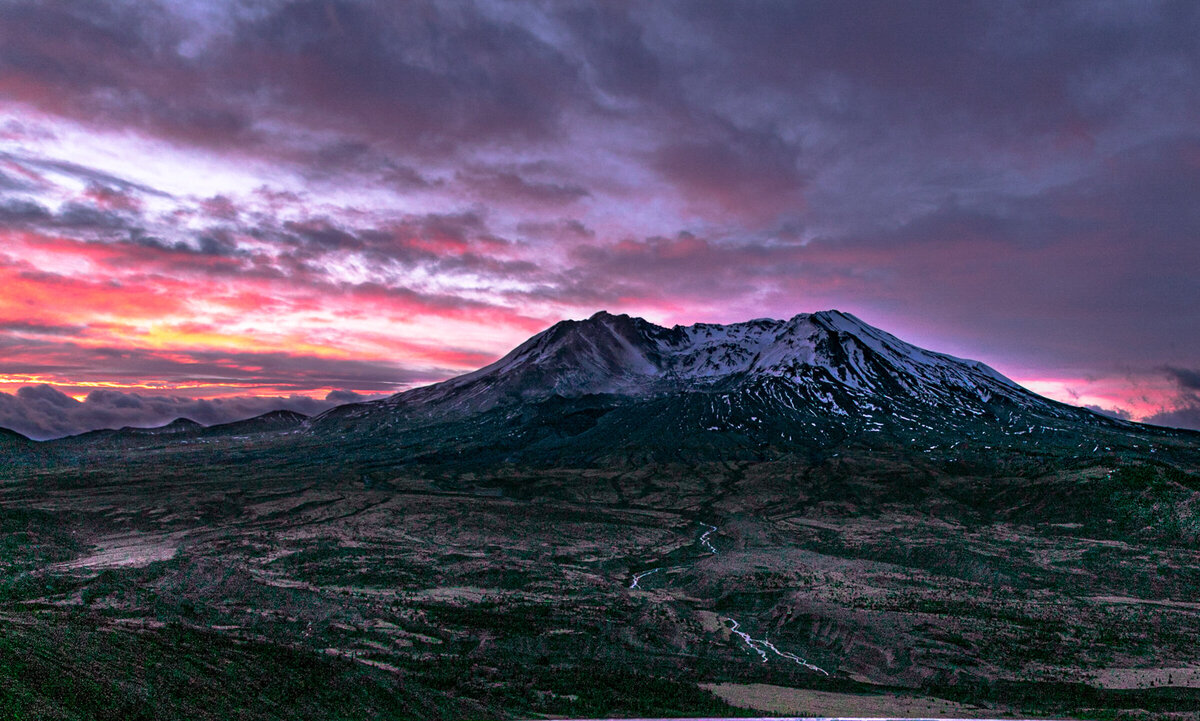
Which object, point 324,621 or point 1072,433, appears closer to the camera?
point 324,621

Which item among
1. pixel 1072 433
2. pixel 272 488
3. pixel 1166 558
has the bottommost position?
pixel 272 488

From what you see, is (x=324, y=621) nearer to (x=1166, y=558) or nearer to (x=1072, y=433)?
(x=1166, y=558)

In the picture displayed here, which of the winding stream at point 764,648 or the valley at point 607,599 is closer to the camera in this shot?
the valley at point 607,599

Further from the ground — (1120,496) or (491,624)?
(1120,496)

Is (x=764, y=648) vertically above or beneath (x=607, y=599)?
above

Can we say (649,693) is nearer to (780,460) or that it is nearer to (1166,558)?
(1166,558)

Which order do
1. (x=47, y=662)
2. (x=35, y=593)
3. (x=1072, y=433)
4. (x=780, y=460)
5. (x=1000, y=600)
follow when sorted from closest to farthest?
(x=47, y=662)
(x=35, y=593)
(x=1000, y=600)
(x=780, y=460)
(x=1072, y=433)

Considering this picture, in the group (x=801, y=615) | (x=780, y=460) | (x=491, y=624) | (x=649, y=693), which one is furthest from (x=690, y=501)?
(x=649, y=693)

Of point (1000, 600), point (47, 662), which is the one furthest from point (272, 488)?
point (1000, 600)

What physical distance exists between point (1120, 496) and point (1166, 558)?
38508 mm

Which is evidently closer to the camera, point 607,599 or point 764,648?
point 764,648

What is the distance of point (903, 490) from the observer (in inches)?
5635

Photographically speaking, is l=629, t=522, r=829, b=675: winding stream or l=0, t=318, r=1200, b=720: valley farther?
l=629, t=522, r=829, b=675: winding stream

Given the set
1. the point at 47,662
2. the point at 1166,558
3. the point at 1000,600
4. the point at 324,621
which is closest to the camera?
the point at 47,662
